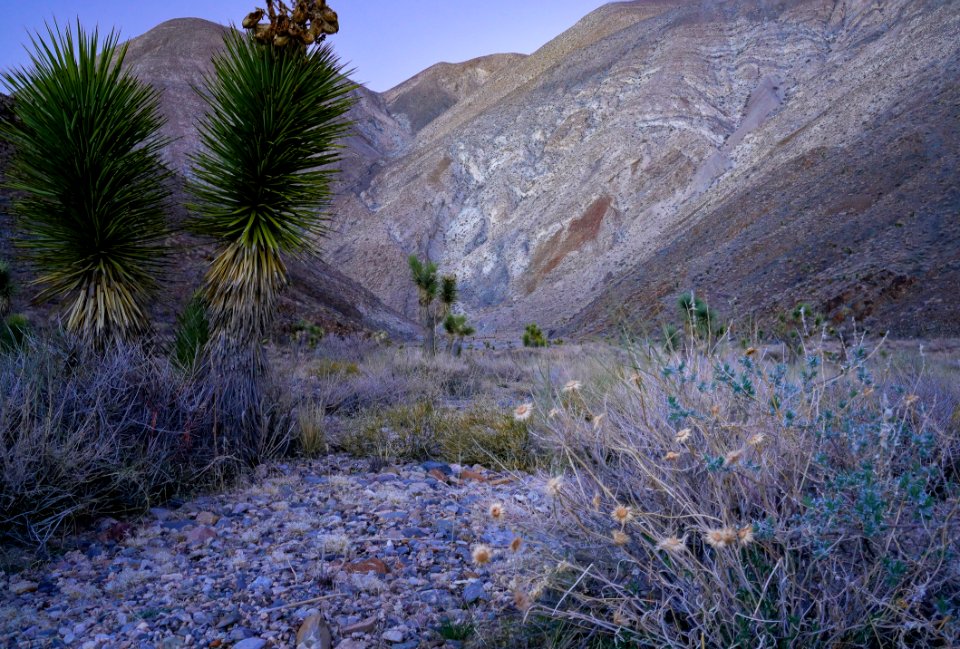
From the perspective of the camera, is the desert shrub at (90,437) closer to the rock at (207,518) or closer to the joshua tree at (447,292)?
the rock at (207,518)

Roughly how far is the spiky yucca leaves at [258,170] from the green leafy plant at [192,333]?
0.64 metres

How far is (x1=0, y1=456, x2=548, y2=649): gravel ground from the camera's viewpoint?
2936mm

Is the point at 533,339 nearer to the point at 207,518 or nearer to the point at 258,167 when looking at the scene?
the point at 258,167

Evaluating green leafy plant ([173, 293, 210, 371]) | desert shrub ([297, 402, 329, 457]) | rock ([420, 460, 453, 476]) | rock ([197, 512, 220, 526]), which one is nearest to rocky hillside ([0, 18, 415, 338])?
green leafy plant ([173, 293, 210, 371])

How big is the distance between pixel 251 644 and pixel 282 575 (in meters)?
0.66

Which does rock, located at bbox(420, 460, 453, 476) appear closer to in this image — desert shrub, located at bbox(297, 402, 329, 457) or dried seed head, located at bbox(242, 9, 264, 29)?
desert shrub, located at bbox(297, 402, 329, 457)

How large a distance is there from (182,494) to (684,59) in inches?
2297

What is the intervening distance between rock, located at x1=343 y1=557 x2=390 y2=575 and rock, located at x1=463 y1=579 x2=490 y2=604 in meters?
0.48

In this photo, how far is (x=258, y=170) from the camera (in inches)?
244

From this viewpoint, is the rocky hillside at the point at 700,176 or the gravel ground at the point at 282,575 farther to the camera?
the rocky hillside at the point at 700,176

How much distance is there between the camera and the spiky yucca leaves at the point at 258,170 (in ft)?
20.2

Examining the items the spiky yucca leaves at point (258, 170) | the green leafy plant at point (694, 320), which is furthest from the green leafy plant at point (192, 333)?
the green leafy plant at point (694, 320)

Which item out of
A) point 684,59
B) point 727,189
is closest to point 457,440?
point 727,189

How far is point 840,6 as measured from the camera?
53094 mm
